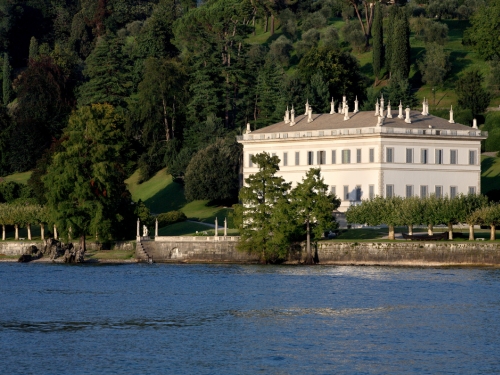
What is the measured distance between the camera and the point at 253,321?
2233 inches

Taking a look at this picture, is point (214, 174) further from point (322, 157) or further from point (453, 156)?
point (453, 156)

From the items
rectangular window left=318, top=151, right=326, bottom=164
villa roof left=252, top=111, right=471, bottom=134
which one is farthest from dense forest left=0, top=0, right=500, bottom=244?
rectangular window left=318, top=151, right=326, bottom=164

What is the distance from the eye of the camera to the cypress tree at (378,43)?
449ft

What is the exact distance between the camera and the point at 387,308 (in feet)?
200

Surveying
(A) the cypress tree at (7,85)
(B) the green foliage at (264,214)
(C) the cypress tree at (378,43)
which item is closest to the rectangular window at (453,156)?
(B) the green foliage at (264,214)

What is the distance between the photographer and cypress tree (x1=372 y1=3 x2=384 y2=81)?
137 metres

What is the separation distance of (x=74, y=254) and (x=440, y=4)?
3246 inches

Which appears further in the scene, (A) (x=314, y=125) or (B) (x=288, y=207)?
(A) (x=314, y=125)

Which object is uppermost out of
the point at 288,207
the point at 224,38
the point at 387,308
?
the point at 224,38

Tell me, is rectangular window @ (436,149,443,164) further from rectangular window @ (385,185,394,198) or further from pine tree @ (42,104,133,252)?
pine tree @ (42,104,133,252)

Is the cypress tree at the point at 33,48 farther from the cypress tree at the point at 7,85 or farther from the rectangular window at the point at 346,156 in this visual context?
the rectangular window at the point at 346,156

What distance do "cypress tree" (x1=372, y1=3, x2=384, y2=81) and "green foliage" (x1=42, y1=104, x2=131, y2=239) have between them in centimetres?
4669

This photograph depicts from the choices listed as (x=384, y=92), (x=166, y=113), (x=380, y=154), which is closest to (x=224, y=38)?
(x=166, y=113)

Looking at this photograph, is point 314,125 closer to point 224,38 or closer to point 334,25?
point 224,38
